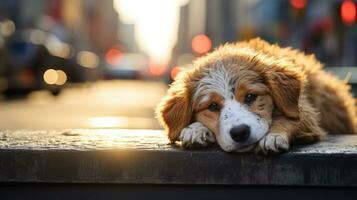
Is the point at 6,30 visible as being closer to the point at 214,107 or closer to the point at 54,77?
the point at 54,77

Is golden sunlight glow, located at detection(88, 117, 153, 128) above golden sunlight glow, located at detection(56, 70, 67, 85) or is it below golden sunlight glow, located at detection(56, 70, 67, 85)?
below

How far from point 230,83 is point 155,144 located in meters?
0.66

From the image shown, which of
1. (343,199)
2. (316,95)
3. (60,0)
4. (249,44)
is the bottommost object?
(343,199)

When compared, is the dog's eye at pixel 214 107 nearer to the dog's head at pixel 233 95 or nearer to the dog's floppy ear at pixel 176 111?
the dog's head at pixel 233 95

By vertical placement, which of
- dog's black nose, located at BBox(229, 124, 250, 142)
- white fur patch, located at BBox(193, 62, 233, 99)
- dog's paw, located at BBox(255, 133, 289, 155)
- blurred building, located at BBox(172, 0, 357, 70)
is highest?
blurred building, located at BBox(172, 0, 357, 70)

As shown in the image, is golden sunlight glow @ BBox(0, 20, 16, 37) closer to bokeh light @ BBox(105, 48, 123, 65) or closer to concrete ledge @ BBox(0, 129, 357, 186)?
concrete ledge @ BBox(0, 129, 357, 186)

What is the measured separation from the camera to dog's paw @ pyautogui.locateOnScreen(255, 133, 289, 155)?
4.53 metres

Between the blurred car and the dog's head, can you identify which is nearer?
the dog's head

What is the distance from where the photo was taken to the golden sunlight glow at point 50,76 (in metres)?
23.0

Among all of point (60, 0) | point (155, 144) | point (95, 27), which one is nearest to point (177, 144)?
point (155, 144)

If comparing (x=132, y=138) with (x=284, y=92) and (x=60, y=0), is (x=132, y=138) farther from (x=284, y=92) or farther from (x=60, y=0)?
(x=60, y=0)

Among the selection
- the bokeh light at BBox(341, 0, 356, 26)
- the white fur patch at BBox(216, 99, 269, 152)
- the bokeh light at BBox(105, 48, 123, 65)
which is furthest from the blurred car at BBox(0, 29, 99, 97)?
the bokeh light at BBox(105, 48, 123, 65)

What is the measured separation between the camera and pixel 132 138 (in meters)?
5.48

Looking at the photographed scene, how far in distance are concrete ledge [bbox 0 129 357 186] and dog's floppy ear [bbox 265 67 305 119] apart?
1.89 feet
